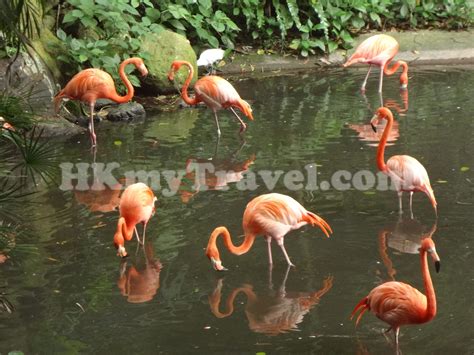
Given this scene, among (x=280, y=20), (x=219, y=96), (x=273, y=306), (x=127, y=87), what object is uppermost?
(x=280, y=20)

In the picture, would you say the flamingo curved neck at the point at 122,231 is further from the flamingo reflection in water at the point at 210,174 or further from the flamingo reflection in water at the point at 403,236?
the flamingo reflection in water at the point at 403,236

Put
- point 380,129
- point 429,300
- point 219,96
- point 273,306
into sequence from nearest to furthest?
point 429,300, point 273,306, point 380,129, point 219,96

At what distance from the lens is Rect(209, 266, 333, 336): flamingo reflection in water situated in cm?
483

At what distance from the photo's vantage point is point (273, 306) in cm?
508

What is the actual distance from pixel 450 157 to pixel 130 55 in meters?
4.12

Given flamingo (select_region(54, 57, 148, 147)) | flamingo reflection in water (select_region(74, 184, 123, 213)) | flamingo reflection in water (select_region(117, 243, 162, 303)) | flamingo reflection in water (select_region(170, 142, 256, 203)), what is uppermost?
flamingo (select_region(54, 57, 148, 147))

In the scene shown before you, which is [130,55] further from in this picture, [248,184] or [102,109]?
[248,184]

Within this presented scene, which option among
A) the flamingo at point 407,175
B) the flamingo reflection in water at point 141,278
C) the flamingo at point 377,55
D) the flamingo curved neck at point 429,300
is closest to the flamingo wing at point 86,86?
the flamingo at point 377,55

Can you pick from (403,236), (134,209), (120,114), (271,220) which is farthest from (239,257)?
(120,114)

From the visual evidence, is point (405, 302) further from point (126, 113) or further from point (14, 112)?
point (126, 113)

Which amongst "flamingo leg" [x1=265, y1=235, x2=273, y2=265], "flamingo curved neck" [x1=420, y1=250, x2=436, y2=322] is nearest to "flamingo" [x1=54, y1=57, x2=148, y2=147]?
"flamingo leg" [x1=265, y1=235, x2=273, y2=265]

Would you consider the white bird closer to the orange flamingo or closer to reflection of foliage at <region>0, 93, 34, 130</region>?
the orange flamingo

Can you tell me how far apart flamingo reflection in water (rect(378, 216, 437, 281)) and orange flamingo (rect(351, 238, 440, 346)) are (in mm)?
1075

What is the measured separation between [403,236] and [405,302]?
5.45 ft
